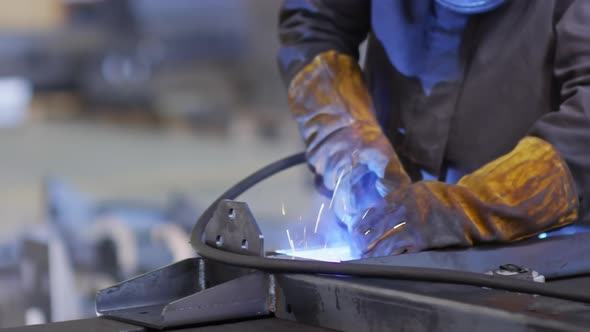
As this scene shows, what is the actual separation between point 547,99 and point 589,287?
0.90ft

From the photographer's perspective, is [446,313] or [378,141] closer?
[446,313]

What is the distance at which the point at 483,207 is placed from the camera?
935mm

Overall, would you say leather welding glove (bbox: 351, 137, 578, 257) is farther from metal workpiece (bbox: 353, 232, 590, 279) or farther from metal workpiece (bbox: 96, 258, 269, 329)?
metal workpiece (bbox: 96, 258, 269, 329)

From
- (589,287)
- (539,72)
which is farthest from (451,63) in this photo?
(589,287)

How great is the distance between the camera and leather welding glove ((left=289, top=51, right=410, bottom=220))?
3.64 feet

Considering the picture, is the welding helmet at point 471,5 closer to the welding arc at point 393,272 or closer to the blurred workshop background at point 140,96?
the welding arc at point 393,272

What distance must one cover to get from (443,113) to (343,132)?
0.13 meters

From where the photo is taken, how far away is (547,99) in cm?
106

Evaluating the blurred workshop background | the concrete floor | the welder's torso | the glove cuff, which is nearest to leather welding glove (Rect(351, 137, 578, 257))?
the glove cuff

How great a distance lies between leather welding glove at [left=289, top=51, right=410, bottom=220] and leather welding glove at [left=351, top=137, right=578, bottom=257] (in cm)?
13

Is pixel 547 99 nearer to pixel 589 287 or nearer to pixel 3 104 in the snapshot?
pixel 589 287

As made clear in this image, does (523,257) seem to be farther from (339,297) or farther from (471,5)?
(471,5)

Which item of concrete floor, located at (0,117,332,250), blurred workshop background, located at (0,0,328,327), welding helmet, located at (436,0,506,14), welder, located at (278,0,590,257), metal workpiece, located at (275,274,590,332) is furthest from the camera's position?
blurred workshop background, located at (0,0,328,327)

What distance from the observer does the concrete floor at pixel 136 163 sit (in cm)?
483
